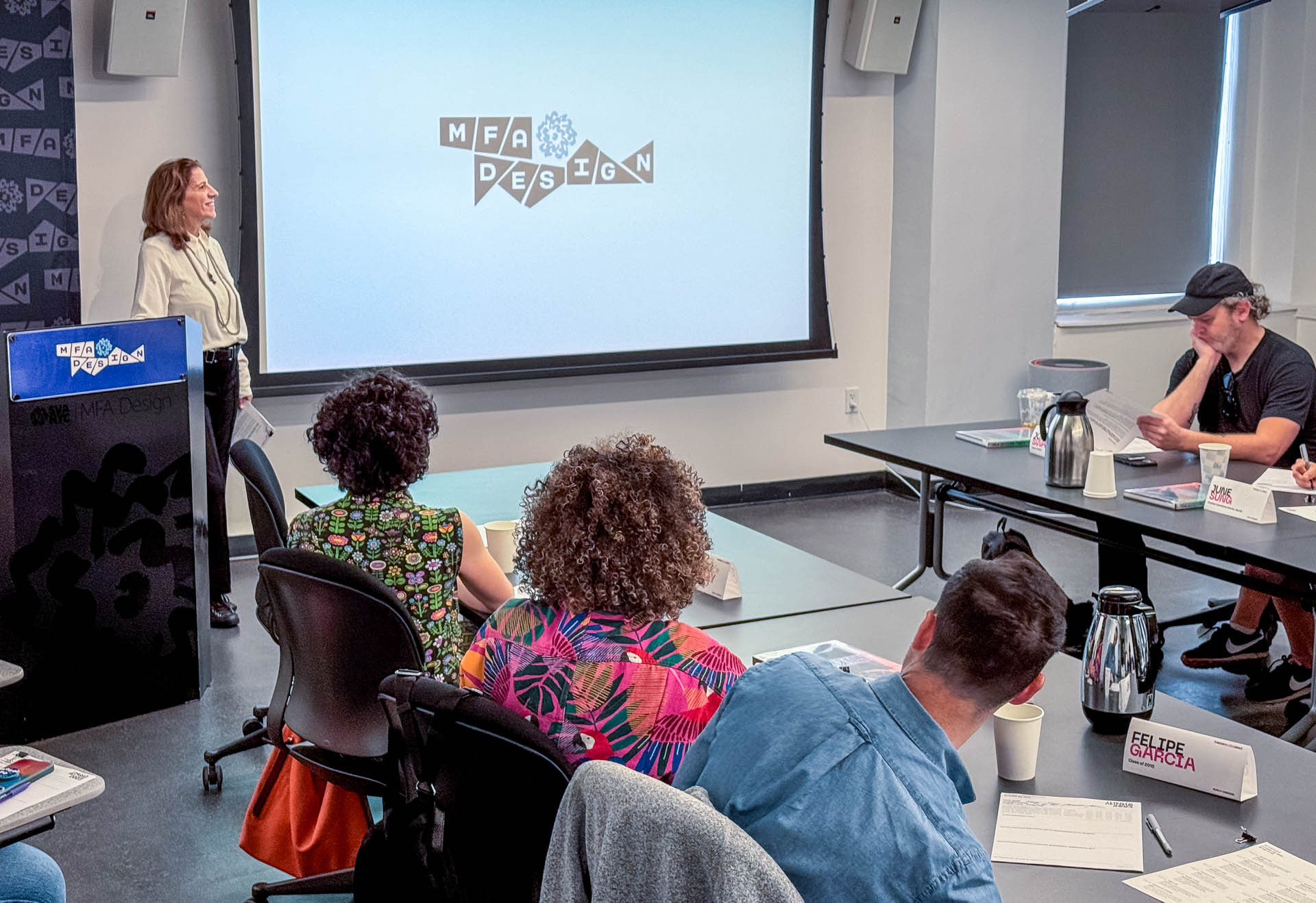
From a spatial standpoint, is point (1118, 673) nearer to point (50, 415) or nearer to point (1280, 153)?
point (50, 415)

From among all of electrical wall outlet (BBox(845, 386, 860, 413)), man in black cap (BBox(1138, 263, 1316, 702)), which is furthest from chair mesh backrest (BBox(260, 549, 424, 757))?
electrical wall outlet (BBox(845, 386, 860, 413))

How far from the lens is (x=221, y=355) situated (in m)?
4.56

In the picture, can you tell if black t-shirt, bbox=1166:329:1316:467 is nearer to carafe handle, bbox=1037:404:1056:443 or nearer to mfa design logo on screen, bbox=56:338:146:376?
carafe handle, bbox=1037:404:1056:443

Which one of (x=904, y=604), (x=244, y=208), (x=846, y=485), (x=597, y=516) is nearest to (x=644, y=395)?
(x=846, y=485)

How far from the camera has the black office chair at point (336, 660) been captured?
7.31 feet

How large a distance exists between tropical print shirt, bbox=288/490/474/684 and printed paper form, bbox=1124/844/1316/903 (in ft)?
4.49

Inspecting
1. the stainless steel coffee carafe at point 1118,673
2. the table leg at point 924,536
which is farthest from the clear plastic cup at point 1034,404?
the stainless steel coffee carafe at point 1118,673

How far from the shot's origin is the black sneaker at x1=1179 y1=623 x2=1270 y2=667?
414 cm

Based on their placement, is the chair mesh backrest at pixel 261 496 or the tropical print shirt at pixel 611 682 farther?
the chair mesh backrest at pixel 261 496

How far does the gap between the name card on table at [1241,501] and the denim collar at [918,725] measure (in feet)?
7.11

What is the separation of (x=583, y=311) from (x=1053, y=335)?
2528 mm

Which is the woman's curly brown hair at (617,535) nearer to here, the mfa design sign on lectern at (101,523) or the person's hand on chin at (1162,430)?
the mfa design sign on lectern at (101,523)

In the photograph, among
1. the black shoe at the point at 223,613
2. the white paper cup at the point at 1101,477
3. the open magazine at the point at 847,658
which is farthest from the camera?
the black shoe at the point at 223,613

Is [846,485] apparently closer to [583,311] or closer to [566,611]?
[583,311]
